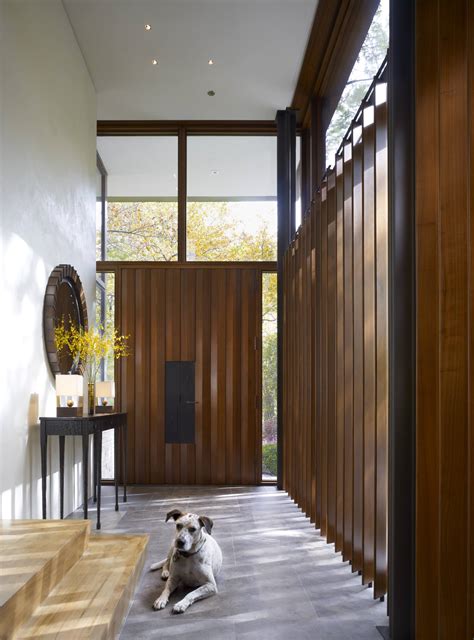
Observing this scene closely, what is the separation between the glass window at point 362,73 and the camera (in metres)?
4.36

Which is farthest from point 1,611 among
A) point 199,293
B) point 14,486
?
point 199,293

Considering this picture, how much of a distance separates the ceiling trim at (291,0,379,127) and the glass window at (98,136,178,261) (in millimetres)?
2006

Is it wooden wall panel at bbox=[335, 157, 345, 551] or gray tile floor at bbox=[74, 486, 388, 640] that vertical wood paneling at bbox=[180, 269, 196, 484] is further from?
wooden wall panel at bbox=[335, 157, 345, 551]

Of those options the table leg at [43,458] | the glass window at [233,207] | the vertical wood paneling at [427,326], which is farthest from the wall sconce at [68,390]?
the vertical wood paneling at [427,326]

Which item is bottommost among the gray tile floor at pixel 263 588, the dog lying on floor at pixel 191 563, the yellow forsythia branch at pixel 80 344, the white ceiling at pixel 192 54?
the gray tile floor at pixel 263 588

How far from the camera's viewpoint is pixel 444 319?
2703 mm

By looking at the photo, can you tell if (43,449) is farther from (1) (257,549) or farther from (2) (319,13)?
(2) (319,13)

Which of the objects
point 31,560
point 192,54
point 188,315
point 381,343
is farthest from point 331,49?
point 31,560

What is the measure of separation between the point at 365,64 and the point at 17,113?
2.71 m

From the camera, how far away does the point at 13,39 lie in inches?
173

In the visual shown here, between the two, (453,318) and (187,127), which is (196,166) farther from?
(453,318)

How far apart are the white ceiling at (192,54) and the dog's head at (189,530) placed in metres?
4.66

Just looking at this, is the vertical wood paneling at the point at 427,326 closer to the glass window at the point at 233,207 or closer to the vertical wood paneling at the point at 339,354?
the vertical wood paneling at the point at 339,354

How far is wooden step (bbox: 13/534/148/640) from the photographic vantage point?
274cm
